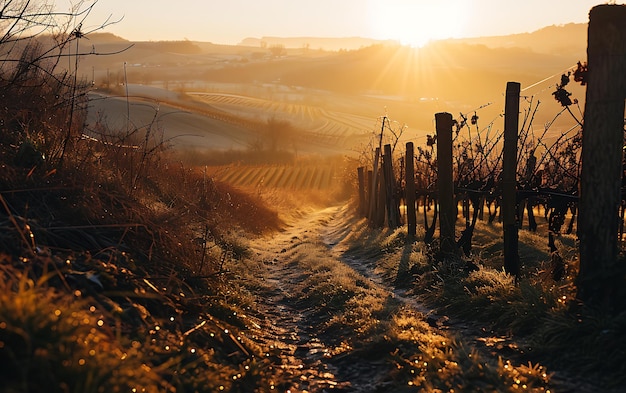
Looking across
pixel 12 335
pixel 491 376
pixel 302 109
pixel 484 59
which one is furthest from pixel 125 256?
pixel 484 59

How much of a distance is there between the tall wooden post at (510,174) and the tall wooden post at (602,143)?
2.26 m

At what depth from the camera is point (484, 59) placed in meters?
175

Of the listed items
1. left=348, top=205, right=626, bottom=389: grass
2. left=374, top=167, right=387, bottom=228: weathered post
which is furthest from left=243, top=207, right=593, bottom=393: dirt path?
left=374, top=167, right=387, bottom=228: weathered post

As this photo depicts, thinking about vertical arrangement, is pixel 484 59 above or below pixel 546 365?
above

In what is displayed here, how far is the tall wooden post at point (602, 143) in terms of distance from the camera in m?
5.04

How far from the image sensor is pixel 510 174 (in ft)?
24.8

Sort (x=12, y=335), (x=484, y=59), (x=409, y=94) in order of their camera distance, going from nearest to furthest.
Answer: (x=12, y=335)
(x=409, y=94)
(x=484, y=59)

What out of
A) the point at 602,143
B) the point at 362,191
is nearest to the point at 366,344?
the point at 602,143

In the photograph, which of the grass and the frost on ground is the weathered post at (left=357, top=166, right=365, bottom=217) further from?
the frost on ground

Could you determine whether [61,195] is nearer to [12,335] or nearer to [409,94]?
[12,335]

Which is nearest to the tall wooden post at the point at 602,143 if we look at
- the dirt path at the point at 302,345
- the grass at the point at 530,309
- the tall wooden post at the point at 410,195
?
the grass at the point at 530,309

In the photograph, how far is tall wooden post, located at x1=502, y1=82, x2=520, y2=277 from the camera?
750cm

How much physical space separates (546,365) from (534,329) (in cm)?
73

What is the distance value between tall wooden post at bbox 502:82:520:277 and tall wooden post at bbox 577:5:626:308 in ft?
7.41
